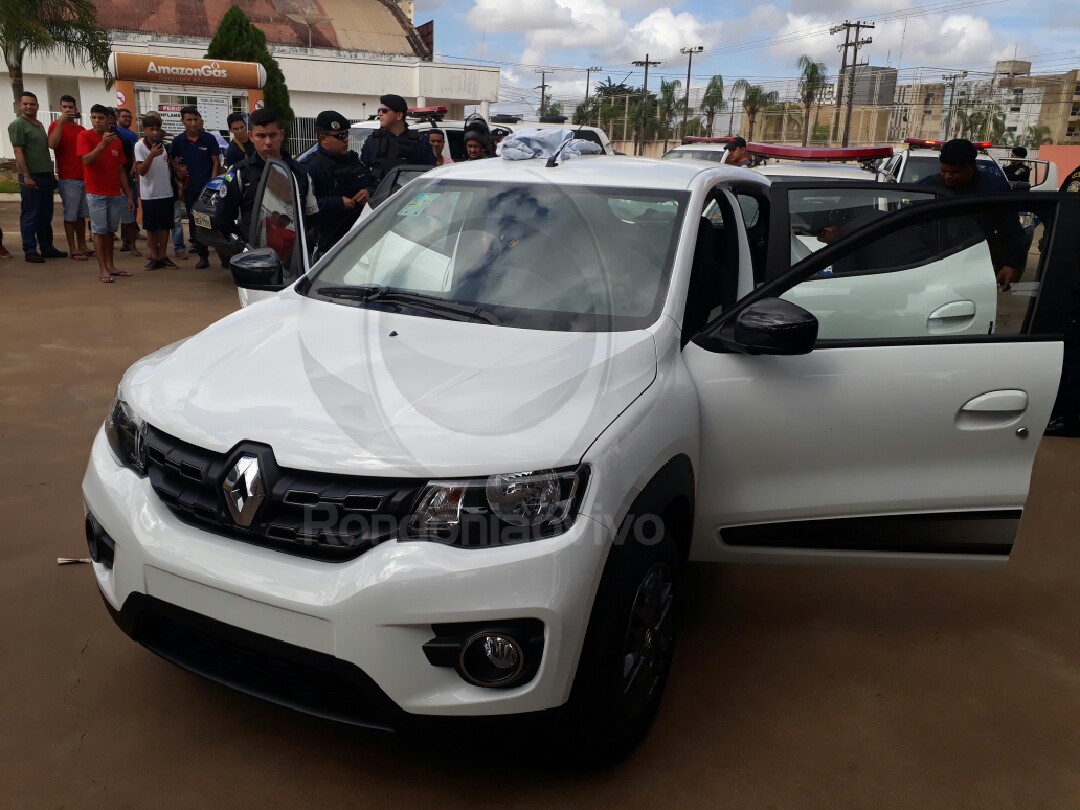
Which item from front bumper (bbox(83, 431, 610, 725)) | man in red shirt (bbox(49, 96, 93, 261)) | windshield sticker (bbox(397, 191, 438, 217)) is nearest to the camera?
front bumper (bbox(83, 431, 610, 725))

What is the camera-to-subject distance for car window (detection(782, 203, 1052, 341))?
317 centimetres

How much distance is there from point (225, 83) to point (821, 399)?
631 inches

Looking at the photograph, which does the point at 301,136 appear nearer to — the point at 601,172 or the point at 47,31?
the point at 47,31

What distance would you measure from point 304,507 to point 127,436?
2.48 ft

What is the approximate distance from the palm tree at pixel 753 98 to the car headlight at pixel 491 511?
196ft

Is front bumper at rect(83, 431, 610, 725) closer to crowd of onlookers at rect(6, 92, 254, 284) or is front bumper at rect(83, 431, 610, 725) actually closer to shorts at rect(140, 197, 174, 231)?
crowd of onlookers at rect(6, 92, 254, 284)

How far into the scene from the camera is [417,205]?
3.70m

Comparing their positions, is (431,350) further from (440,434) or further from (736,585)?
(736,585)

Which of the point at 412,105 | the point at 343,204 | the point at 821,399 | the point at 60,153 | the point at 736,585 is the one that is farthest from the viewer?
the point at 412,105

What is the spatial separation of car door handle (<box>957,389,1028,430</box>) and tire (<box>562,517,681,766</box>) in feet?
3.59

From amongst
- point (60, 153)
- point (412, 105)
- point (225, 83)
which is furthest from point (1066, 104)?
point (60, 153)

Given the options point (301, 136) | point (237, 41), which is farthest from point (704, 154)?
point (301, 136)

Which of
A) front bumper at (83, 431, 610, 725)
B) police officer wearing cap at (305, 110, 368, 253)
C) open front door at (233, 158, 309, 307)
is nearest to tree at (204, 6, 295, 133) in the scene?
police officer wearing cap at (305, 110, 368, 253)

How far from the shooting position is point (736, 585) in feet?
12.5
